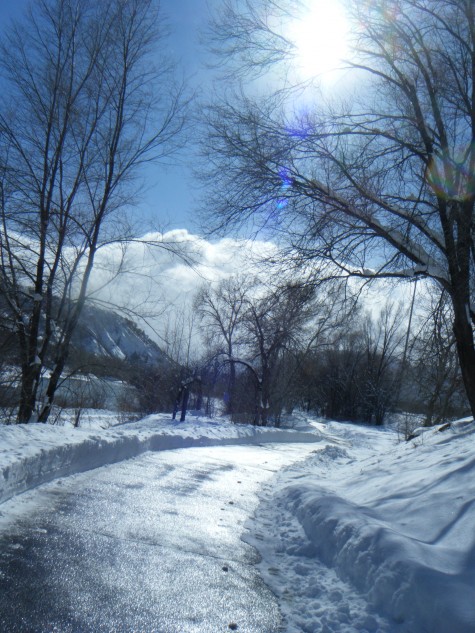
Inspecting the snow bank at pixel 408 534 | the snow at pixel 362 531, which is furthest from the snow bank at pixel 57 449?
the snow bank at pixel 408 534

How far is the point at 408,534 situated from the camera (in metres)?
4.89

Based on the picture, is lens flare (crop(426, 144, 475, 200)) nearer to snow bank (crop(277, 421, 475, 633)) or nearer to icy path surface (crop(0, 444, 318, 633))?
snow bank (crop(277, 421, 475, 633))

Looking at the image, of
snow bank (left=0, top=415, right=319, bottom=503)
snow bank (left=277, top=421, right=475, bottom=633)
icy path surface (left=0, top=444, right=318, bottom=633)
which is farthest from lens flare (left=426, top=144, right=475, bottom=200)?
snow bank (left=0, top=415, right=319, bottom=503)

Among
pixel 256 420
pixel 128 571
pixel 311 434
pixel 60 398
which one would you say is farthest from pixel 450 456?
pixel 256 420

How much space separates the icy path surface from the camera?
3279 mm

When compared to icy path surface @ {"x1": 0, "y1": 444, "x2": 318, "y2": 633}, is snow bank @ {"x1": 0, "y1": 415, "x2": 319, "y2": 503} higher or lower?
higher

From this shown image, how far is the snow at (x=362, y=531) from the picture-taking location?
3.50 meters

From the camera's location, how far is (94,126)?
1391cm

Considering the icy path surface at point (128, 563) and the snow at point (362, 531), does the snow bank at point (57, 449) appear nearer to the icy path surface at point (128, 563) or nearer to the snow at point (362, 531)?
the snow at point (362, 531)

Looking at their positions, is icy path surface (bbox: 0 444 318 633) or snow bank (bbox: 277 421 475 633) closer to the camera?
icy path surface (bbox: 0 444 318 633)

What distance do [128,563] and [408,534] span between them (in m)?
2.48

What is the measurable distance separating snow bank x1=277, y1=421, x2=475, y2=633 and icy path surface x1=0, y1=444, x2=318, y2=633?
74 centimetres

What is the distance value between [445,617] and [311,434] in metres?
23.6

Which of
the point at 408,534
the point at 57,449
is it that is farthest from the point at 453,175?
the point at 57,449
